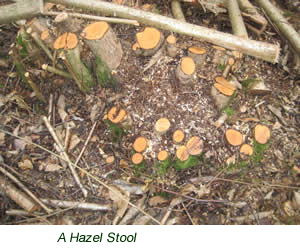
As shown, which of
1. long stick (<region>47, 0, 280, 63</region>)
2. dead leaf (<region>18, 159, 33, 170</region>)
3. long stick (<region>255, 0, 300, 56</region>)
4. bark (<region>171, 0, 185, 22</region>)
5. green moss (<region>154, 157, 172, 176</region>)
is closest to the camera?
green moss (<region>154, 157, 172, 176</region>)


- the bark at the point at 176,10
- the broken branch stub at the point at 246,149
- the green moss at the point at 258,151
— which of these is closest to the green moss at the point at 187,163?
the broken branch stub at the point at 246,149

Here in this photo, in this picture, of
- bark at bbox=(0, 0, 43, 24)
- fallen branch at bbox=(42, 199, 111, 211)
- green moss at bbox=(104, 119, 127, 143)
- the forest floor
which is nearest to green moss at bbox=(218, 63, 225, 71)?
the forest floor

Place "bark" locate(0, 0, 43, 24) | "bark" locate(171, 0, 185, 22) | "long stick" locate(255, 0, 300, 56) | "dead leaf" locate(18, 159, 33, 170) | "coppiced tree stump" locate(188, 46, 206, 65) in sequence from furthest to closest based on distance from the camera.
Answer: "bark" locate(171, 0, 185, 22), "long stick" locate(255, 0, 300, 56), "bark" locate(0, 0, 43, 24), "dead leaf" locate(18, 159, 33, 170), "coppiced tree stump" locate(188, 46, 206, 65)

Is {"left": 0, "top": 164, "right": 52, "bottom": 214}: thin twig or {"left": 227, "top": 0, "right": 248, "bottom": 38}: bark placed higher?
{"left": 227, "top": 0, "right": 248, "bottom": 38}: bark

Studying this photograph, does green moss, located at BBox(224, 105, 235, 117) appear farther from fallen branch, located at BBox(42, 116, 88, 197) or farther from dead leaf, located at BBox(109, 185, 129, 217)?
fallen branch, located at BBox(42, 116, 88, 197)

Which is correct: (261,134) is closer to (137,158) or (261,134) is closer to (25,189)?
(137,158)

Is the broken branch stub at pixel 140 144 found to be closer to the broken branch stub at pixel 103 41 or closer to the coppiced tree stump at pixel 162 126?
the coppiced tree stump at pixel 162 126

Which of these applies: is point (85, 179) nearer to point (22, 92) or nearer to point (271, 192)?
point (22, 92)
